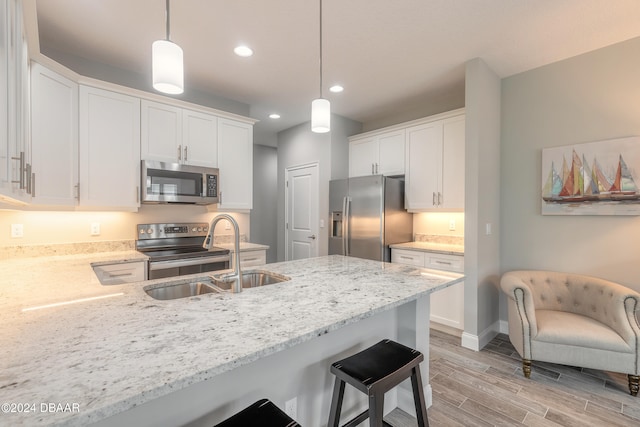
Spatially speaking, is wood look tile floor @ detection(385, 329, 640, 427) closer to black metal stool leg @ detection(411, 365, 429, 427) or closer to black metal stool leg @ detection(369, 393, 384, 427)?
black metal stool leg @ detection(411, 365, 429, 427)

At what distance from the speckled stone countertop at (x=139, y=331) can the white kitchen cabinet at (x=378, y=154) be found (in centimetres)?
240

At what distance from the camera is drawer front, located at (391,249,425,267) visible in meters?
3.35

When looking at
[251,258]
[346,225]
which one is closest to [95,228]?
[251,258]

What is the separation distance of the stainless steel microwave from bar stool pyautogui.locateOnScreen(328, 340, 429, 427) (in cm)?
242

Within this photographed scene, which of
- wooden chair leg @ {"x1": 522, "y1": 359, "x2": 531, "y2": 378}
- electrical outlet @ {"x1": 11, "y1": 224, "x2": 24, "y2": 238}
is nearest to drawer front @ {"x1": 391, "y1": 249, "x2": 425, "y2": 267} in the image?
wooden chair leg @ {"x1": 522, "y1": 359, "x2": 531, "y2": 378}

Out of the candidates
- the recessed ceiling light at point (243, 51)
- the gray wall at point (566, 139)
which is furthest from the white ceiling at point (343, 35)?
the gray wall at point (566, 139)

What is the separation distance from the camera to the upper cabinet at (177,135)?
2908 mm

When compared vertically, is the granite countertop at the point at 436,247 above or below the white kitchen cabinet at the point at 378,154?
below

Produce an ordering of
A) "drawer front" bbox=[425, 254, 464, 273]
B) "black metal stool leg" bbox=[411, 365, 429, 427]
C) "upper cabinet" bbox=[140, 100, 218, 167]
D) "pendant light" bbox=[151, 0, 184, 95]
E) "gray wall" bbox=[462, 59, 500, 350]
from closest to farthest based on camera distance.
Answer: "pendant light" bbox=[151, 0, 184, 95] → "black metal stool leg" bbox=[411, 365, 429, 427] → "gray wall" bbox=[462, 59, 500, 350] → "upper cabinet" bbox=[140, 100, 218, 167] → "drawer front" bbox=[425, 254, 464, 273]

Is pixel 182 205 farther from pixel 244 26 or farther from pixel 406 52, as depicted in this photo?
pixel 406 52

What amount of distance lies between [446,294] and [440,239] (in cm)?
79

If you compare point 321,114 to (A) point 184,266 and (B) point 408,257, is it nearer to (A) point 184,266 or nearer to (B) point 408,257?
(A) point 184,266

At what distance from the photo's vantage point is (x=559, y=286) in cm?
266

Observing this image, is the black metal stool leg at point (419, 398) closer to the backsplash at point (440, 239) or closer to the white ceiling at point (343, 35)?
the white ceiling at point (343, 35)
